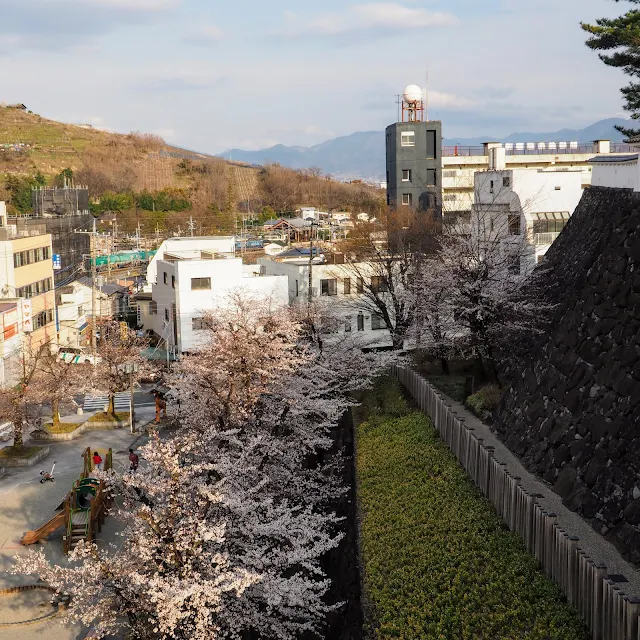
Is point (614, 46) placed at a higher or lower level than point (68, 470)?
higher

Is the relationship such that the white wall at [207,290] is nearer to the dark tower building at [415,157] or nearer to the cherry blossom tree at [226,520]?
the cherry blossom tree at [226,520]

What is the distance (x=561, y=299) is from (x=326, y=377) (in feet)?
32.4

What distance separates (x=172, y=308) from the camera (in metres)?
41.4

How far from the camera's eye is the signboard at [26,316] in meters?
36.8

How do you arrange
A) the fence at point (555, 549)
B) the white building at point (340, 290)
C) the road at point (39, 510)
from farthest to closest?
the white building at point (340, 290) < the road at point (39, 510) < the fence at point (555, 549)

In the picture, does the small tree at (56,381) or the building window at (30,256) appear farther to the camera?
the building window at (30,256)

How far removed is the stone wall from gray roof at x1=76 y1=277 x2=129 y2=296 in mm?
37669

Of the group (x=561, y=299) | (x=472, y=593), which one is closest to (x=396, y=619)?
(x=472, y=593)

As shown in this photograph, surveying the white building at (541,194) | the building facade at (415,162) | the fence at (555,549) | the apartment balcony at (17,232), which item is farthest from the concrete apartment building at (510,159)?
the fence at (555,549)

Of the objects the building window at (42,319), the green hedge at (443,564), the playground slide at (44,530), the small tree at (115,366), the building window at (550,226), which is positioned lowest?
the playground slide at (44,530)

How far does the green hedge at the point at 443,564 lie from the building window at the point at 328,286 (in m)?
22.2

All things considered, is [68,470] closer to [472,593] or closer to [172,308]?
[172,308]

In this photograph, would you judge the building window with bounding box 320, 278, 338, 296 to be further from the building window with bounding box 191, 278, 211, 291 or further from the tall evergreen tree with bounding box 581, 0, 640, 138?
the tall evergreen tree with bounding box 581, 0, 640, 138

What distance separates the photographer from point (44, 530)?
20031 millimetres
